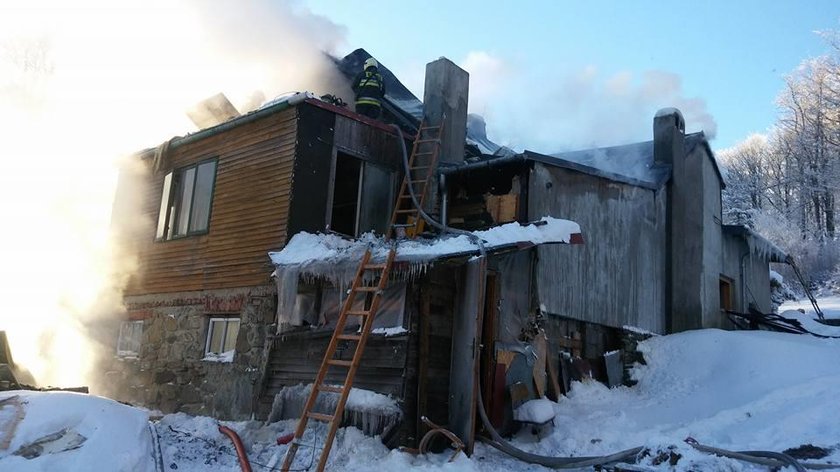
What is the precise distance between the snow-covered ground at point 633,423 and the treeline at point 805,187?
2281 centimetres

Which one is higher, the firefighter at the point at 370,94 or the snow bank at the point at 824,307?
the firefighter at the point at 370,94

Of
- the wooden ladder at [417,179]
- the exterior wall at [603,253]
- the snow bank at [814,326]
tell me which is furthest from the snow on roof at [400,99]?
the snow bank at [814,326]

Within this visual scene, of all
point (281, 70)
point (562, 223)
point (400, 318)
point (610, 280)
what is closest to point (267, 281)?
point (400, 318)

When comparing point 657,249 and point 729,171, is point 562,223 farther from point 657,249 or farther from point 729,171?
point 729,171

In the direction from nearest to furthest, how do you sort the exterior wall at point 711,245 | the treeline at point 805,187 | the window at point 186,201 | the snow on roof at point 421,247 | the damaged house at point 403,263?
the snow on roof at point 421,247 → the damaged house at point 403,263 → the window at point 186,201 → the exterior wall at point 711,245 → the treeline at point 805,187

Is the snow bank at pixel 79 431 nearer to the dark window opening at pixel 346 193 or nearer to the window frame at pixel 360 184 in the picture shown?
the window frame at pixel 360 184

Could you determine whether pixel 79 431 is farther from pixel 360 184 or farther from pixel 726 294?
pixel 726 294

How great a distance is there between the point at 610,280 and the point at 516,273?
8.59 ft

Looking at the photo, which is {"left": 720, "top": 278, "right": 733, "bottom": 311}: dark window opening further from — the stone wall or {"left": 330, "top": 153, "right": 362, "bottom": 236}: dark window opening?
the stone wall

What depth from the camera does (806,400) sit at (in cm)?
884

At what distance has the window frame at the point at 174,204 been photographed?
1323 centimetres

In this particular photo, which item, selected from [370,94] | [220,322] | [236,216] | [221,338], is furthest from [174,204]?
[370,94]

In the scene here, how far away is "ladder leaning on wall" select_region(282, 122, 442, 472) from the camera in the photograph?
7.52 metres

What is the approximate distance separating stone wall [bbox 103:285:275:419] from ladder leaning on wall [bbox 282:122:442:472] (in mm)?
1783
